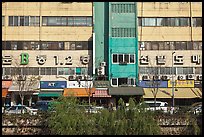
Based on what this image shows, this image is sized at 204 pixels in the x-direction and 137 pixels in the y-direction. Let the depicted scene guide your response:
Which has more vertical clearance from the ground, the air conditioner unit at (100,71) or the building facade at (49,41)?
the building facade at (49,41)

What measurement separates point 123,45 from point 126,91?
5.04 metres

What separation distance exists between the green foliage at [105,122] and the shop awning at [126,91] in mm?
20005

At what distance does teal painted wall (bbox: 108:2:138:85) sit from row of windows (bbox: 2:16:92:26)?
2968 mm

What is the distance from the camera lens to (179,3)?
1571 inches

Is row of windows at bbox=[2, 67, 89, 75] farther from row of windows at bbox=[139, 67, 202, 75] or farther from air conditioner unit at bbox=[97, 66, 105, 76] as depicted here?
row of windows at bbox=[139, 67, 202, 75]

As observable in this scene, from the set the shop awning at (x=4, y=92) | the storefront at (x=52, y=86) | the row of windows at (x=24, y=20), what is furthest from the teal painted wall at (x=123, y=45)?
the shop awning at (x=4, y=92)

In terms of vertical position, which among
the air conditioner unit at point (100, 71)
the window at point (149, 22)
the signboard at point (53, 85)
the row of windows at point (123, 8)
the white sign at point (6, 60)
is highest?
the row of windows at point (123, 8)

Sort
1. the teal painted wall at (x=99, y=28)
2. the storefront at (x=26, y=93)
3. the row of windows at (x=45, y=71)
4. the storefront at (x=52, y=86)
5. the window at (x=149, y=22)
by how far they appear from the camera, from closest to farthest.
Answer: the storefront at (x=26, y=93)
the storefront at (x=52, y=86)
the row of windows at (x=45, y=71)
the window at (x=149, y=22)
the teal painted wall at (x=99, y=28)

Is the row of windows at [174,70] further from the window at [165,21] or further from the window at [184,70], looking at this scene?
the window at [165,21]

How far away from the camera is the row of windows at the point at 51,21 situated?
3919 centimetres

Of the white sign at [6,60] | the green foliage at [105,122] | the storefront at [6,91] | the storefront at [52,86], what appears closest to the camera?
the green foliage at [105,122]

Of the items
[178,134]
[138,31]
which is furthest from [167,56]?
[178,134]

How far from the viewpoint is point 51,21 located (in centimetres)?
3925

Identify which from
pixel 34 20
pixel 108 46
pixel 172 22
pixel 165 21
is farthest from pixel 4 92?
pixel 172 22
